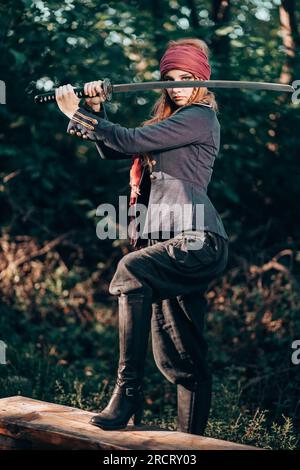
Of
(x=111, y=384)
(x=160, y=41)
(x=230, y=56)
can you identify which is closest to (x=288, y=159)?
(x=230, y=56)

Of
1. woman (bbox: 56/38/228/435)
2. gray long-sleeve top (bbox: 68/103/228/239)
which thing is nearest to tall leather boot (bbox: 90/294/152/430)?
woman (bbox: 56/38/228/435)

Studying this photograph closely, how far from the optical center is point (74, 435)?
3.37 metres

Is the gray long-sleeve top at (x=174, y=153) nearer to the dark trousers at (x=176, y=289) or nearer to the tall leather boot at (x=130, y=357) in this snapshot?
the dark trousers at (x=176, y=289)

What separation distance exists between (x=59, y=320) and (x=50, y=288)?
38cm

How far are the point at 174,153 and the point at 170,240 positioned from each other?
43 centimetres

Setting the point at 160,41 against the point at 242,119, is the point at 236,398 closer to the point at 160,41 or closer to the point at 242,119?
the point at 242,119

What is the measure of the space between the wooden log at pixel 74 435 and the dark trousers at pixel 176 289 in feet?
1.43

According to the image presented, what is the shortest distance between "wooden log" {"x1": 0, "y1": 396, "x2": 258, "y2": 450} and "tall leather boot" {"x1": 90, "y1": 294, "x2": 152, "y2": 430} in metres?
0.08

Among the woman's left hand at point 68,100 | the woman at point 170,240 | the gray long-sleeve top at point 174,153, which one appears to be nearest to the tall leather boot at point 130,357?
the woman at point 170,240

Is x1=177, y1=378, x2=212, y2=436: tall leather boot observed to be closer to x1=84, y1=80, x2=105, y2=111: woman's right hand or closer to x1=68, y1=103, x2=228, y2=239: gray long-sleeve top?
x1=68, y1=103, x2=228, y2=239: gray long-sleeve top

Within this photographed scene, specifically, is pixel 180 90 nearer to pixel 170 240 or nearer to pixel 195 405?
pixel 170 240

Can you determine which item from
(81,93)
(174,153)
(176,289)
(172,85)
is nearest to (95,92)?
(81,93)

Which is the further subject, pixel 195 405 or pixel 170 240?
pixel 195 405

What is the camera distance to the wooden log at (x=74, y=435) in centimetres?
327
